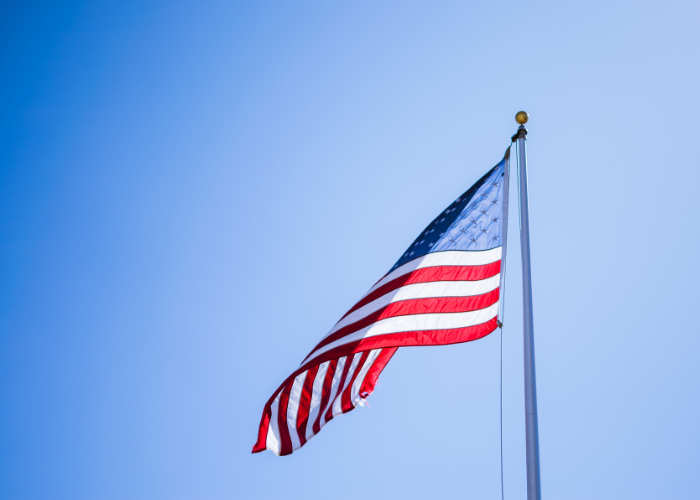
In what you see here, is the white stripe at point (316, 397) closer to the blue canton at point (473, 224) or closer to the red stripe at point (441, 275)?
the red stripe at point (441, 275)

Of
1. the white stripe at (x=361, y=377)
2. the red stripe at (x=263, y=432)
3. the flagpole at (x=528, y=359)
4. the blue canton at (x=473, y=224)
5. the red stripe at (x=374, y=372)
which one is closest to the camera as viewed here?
the flagpole at (x=528, y=359)

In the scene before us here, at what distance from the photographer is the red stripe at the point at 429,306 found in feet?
30.4

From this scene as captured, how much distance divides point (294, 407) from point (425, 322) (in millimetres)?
2570

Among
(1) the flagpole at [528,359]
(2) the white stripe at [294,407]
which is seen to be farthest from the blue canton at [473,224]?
(2) the white stripe at [294,407]

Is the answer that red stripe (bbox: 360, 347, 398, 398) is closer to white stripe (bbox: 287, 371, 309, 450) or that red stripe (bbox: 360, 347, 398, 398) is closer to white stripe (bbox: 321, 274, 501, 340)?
white stripe (bbox: 321, 274, 501, 340)

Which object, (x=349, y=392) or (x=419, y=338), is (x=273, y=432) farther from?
(x=419, y=338)

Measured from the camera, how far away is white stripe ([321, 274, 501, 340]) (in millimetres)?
9438

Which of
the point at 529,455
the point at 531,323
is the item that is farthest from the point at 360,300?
the point at 529,455

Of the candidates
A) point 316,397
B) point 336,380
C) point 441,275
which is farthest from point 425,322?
point 316,397

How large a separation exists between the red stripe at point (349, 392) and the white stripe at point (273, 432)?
103 cm

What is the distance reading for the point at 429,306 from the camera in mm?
9422

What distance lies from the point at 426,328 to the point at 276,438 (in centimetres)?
297

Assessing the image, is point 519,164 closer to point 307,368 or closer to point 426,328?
point 426,328

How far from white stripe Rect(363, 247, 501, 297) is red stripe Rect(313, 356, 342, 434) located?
1668 millimetres
